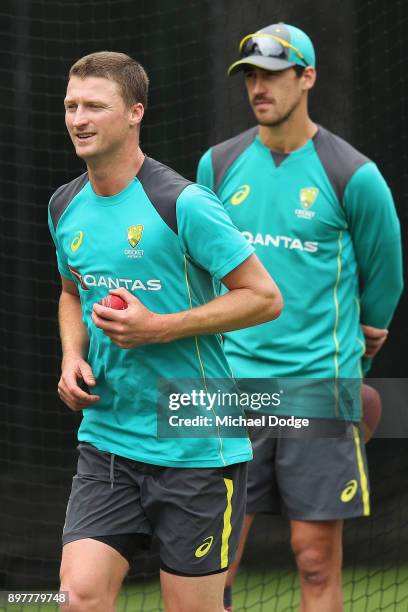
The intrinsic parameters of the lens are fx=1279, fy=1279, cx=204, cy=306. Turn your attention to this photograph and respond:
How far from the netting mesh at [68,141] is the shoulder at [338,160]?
1.33 metres

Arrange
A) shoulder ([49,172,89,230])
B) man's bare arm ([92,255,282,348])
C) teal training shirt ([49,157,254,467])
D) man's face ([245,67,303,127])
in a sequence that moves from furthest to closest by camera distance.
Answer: man's face ([245,67,303,127]) < shoulder ([49,172,89,230]) < teal training shirt ([49,157,254,467]) < man's bare arm ([92,255,282,348])

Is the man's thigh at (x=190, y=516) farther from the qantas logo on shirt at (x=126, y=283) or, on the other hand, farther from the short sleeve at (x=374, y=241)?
the short sleeve at (x=374, y=241)

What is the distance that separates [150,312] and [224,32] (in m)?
2.95

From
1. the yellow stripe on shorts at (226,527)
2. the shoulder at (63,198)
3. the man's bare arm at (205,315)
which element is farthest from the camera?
the shoulder at (63,198)

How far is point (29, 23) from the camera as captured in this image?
20.0 feet

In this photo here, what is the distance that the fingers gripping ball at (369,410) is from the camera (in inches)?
200

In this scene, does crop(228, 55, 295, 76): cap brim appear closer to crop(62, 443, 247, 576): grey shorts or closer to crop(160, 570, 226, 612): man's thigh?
crop(62, 443, 247, 576): grey shorts

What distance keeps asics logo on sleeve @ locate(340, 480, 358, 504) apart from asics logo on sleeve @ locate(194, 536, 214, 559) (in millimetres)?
1190

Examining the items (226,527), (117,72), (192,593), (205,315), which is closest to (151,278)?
(205,315)

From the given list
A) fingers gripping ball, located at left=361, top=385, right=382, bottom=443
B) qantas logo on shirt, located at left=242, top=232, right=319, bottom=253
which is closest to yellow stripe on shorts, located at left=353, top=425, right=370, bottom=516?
fingers gripping ball, located at left=361, top=385, right=382, bottom=443

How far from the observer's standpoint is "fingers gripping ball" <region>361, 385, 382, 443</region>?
5.08m

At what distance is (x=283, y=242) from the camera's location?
481cm

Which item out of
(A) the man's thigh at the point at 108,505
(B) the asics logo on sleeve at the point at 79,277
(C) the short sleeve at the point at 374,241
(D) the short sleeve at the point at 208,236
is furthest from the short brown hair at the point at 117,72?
(C) the short sleeve at the point at 374,241

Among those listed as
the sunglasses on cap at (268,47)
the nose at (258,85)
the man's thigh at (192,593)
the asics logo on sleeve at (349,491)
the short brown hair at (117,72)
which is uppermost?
the sunglasses on cap at (268,47)
